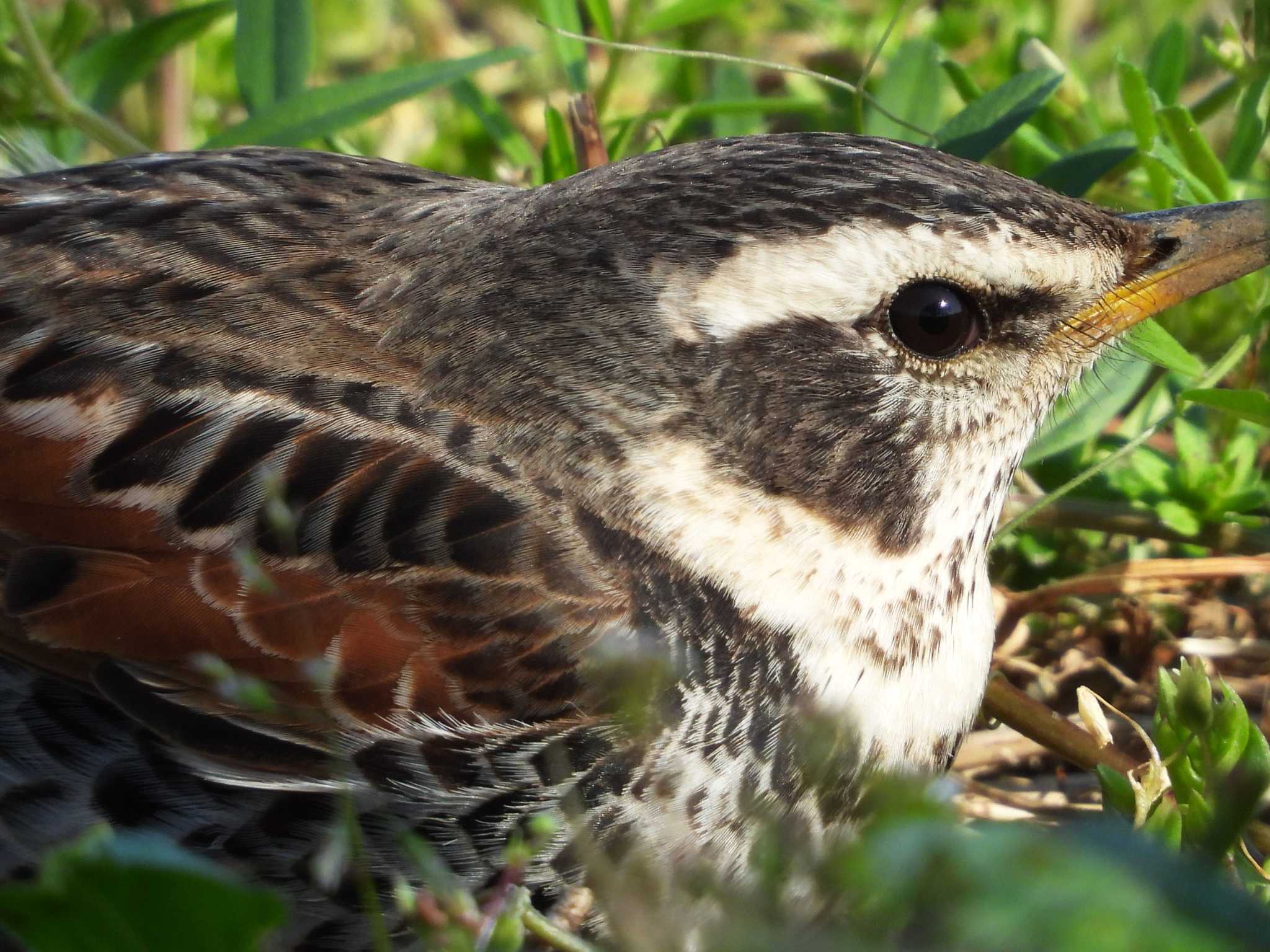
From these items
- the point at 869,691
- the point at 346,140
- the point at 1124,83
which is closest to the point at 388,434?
the point at 869,691

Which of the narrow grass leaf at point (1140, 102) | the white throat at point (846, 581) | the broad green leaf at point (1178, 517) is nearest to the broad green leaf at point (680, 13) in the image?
the narrow grass leaf at point (1140, 102)

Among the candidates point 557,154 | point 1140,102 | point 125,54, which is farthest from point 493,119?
point 1140,102

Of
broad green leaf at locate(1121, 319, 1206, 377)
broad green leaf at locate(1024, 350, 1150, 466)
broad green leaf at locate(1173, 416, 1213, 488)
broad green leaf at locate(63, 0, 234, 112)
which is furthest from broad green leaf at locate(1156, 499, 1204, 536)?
broad green leaf at locate(63, 0, 234, 112)

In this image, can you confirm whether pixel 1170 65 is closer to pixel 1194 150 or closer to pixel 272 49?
pixel 1194 150

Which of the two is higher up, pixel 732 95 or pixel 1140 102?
pixel 1140 102

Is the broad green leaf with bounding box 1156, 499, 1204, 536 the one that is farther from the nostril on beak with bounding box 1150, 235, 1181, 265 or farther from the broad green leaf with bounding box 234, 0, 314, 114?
the broad green leaf with bounding box 234, 0, 314, 114

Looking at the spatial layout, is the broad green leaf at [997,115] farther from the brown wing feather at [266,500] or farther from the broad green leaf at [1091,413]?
the brown wing feather at [266,500]

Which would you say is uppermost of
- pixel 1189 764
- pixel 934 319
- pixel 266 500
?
pixel 934 319
